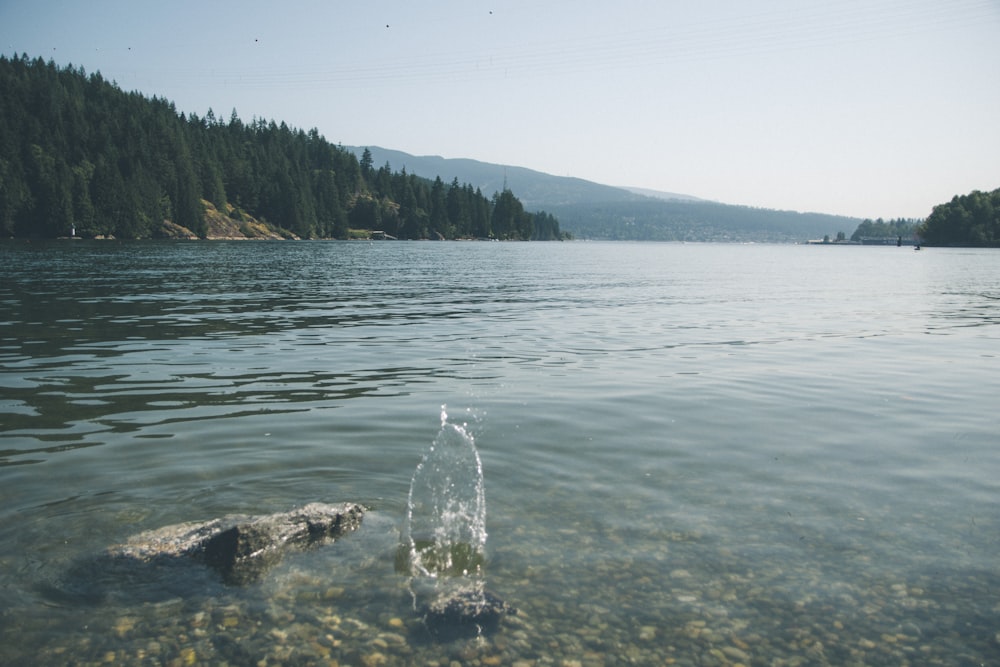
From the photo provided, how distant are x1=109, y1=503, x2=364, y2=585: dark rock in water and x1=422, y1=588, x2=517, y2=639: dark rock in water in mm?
1832

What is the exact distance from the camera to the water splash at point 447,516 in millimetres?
7055

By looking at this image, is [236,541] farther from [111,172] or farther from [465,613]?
[111,172]

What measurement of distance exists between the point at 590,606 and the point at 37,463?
8.29 m

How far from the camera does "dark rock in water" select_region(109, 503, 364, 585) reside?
681cm

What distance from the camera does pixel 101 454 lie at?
1024 centimetres

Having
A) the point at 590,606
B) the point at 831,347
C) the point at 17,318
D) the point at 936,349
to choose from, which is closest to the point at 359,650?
the point at 590,606

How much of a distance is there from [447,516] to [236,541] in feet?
7.84

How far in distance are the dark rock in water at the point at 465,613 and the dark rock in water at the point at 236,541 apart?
6.01 feet

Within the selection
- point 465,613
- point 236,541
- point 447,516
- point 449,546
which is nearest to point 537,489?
point 447,516

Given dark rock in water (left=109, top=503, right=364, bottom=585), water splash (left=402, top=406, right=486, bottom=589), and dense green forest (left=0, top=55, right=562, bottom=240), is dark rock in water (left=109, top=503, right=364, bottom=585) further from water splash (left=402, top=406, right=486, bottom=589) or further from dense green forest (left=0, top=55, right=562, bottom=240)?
dense green forest (left=0, top=55, right=562, bottom=240)

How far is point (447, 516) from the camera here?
811 centimetres

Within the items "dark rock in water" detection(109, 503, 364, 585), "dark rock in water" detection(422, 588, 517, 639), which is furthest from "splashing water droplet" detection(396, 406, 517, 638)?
"dark rock in water" detection(109, 503, 364, 585)

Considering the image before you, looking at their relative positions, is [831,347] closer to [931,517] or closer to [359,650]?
[931,517]

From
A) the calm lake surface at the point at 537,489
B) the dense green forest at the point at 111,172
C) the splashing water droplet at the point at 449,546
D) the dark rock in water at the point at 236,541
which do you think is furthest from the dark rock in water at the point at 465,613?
the dense green forest at the point at 111,172
